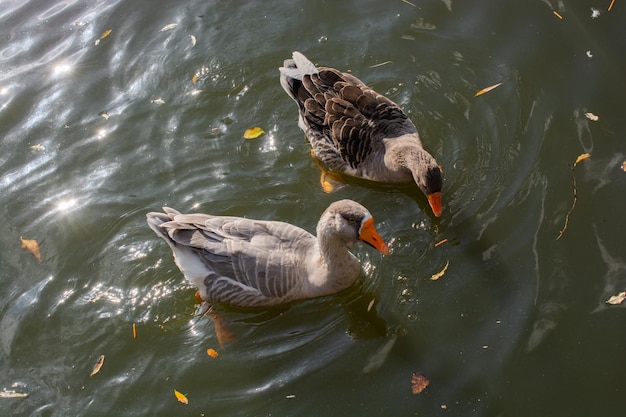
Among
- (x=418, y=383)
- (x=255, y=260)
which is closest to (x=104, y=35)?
(x=255, y=260)

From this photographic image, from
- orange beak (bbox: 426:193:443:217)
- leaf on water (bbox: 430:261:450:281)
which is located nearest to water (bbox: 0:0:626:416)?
leaf on water (bbox: 430:261:450:281)

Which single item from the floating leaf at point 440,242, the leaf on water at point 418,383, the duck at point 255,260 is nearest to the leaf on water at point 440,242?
the floating leaf at point 440,242

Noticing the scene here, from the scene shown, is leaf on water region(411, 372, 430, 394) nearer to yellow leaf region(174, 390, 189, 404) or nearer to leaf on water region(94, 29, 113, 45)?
yellow leaf region(174, 390, 189, 404)

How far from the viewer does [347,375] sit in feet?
18.4

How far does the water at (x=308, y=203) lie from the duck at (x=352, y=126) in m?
0.24

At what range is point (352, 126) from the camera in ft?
24.5

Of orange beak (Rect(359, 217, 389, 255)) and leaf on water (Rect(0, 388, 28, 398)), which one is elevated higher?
orange beak (Rect(359, 217, 389, 255))

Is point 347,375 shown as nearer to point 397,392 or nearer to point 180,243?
point 397,392

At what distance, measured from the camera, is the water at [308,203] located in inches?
220

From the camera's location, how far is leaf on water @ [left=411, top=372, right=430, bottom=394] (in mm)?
5379

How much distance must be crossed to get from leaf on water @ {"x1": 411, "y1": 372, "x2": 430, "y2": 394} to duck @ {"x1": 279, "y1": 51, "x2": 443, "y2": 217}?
2356 millimetres

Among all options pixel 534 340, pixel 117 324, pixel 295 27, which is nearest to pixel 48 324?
pixel 117 324

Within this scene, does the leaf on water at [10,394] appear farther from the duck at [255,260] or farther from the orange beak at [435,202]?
the orange beak at [435,202]

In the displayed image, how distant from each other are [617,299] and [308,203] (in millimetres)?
3044
